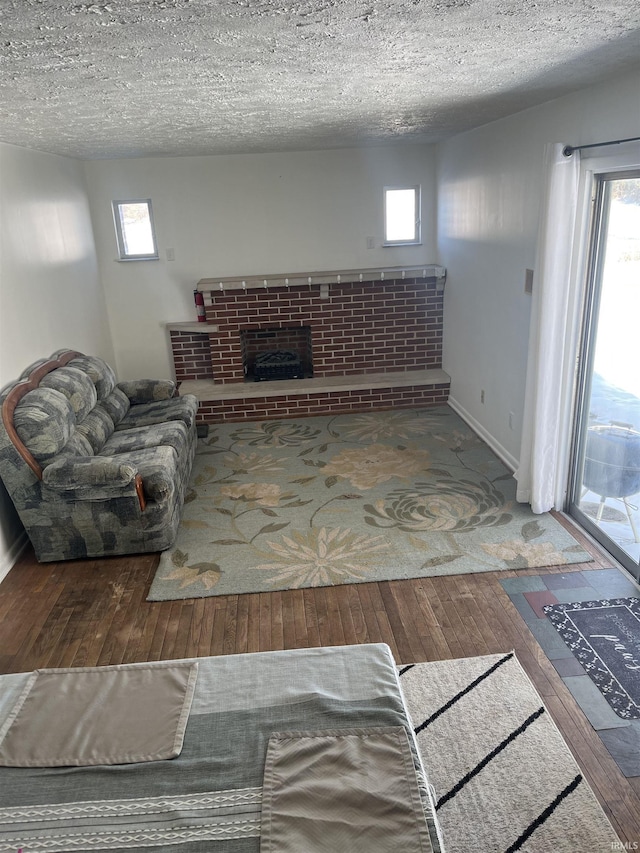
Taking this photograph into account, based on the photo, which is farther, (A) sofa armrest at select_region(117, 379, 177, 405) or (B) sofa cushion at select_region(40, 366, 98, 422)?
(A) sofa armrest at select_region(117, 379, 177, 405)

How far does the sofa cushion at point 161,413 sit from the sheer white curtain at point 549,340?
2389mm

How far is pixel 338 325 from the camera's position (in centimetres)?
592

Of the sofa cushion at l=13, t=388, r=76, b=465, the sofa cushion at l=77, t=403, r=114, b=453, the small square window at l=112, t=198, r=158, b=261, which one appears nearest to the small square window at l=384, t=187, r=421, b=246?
the small square window at l=112, t=198, r=158, b=261

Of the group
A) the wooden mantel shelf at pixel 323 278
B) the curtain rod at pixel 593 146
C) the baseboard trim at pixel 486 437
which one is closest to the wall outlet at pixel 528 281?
the curtain rod at pixel 593 146

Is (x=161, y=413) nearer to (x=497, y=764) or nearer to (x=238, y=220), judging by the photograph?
(x=238, y=220)

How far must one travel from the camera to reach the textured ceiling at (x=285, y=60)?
1578 mm

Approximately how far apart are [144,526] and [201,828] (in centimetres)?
224

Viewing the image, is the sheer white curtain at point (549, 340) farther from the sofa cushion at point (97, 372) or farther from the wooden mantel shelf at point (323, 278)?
the sofa cushion at point (97, 372)

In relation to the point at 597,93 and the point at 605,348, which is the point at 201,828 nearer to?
the point at 605,348

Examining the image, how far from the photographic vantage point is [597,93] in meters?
2.96

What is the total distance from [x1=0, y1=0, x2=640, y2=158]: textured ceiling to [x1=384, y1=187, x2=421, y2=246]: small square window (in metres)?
2.08

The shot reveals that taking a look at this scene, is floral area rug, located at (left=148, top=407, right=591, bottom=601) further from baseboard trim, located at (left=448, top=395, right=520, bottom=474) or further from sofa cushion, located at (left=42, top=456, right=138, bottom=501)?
sofa cushion, located at (left=42, top=456, right=138, bottom=501)

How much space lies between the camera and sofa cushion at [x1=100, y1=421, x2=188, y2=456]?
402 centimetres

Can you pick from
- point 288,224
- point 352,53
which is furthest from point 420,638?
point 288,224
